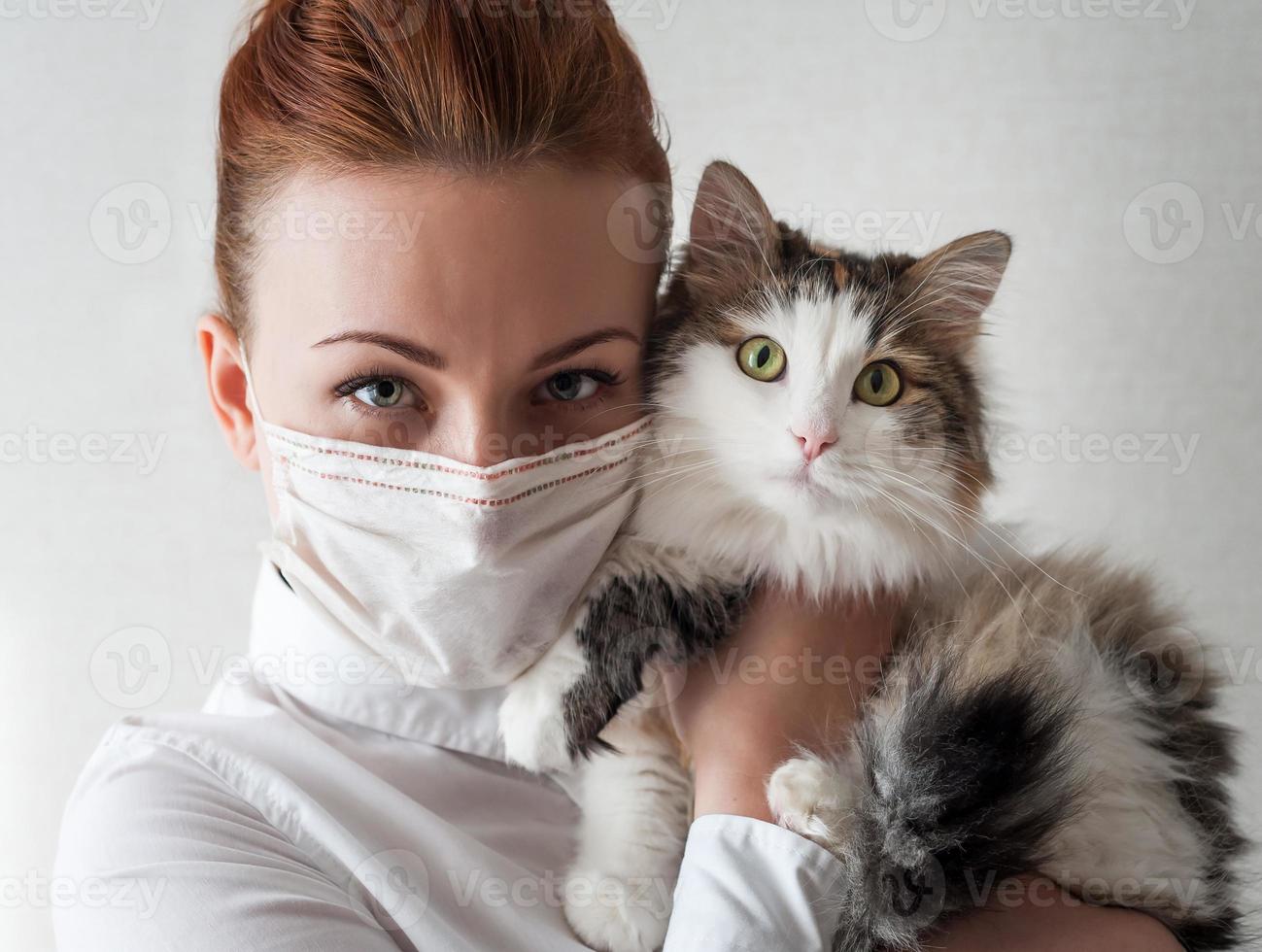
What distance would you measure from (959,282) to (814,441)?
0.49 m

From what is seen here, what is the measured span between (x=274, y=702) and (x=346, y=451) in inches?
21.5

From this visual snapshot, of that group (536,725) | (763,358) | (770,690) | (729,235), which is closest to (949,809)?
(770,690)

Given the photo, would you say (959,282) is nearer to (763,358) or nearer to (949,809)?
(763,358)

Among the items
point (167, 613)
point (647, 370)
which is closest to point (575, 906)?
point (647, 370)

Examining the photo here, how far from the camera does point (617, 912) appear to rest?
1.55 m

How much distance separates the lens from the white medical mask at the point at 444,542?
4.91 ft

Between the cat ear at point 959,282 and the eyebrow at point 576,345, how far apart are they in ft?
1.78

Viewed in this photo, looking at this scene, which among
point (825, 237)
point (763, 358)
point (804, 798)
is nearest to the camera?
point (804, 798)

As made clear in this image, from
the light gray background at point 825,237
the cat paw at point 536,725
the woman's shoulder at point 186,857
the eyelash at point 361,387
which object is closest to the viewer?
the woman's shoulder at point 186,857

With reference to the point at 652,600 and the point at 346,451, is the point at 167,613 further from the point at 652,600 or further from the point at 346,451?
the point at 652,600

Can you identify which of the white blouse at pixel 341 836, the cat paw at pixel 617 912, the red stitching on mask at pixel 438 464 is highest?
the red stitching on mask at pixel 438 464

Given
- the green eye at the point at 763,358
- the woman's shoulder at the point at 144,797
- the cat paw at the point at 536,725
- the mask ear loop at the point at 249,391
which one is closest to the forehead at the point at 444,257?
the mask ear loop at the point at 249,391

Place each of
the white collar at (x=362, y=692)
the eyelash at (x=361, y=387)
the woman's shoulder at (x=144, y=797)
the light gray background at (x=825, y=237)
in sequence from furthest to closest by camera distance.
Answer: the light gray background at (x=825, y=237), the white collar at (x=362, y=692), the eyelash at (x=361, y=387), the woman's shoulder at (x=144, y=797)

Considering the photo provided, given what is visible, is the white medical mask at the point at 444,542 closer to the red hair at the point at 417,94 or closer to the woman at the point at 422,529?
the woman at the point at 422,529
